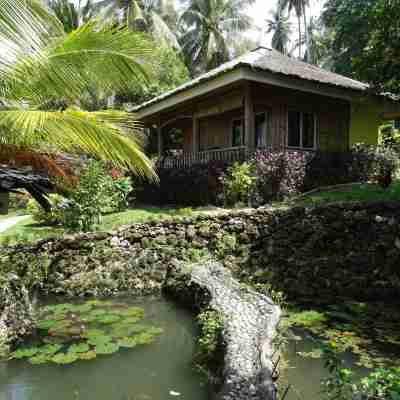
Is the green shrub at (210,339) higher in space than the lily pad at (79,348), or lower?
higher

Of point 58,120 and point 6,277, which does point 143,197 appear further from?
point 58,120

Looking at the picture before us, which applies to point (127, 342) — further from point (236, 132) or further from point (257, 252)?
point (236, 132)

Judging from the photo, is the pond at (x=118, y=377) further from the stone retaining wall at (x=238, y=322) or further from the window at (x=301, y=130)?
the window at (x=301, y=130)

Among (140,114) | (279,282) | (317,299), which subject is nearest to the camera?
(317,299)

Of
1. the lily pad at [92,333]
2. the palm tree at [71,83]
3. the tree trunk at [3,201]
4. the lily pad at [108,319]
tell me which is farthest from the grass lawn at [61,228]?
the tree trunk at [3,201]

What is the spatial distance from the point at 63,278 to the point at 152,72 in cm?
454

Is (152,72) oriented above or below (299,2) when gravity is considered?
below

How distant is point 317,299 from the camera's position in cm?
695

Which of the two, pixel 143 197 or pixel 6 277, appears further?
pixel 143 197

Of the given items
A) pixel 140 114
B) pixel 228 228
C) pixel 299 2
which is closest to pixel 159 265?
pixel 228 228

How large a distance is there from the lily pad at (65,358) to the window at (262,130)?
388 inches

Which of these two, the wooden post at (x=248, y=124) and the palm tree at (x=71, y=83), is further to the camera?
the wooden post at (x=248, y=124)

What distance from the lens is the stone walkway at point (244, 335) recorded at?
3266mm

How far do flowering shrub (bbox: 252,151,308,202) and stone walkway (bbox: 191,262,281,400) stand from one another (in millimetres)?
4346
